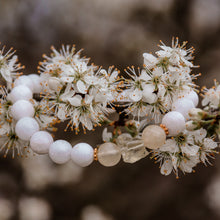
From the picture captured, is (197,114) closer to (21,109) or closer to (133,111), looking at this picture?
(133,111)

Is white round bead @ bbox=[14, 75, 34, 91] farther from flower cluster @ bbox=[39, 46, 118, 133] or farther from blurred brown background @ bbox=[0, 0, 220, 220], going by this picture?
blurred brown background @ bbox=[0, 0, 220, 220]

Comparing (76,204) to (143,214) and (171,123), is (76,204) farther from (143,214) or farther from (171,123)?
(171,123)

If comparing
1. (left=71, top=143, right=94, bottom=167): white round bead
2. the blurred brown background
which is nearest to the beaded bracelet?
(left=71, top=143, right=94, bottom=167): white round bead

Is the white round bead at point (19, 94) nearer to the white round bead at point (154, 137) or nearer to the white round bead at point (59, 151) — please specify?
the white round bead at point (59, 151)

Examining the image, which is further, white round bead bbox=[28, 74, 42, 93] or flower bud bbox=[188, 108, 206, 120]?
white round bead bbox=[28, 74, 42, 93]

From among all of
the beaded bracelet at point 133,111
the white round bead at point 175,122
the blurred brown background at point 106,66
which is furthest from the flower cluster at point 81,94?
the blurred brown background at point 106,66

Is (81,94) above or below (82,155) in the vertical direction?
above

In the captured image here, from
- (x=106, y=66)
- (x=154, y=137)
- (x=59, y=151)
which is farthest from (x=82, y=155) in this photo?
(x=106, y=66)
